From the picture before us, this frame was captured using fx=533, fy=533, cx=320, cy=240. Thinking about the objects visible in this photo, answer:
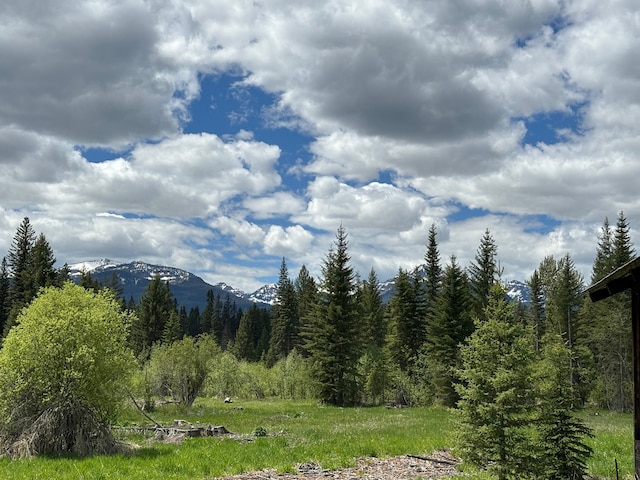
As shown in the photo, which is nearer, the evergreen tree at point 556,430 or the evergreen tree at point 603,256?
the evergreen tree at point 556,430

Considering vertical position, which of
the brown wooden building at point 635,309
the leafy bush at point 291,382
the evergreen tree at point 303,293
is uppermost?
the evergreen tree at point 303,293

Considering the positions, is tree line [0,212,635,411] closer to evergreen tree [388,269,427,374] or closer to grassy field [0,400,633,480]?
evergreen tree [388,269,427,374]

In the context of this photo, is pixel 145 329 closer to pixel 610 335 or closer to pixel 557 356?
pixel 610 335

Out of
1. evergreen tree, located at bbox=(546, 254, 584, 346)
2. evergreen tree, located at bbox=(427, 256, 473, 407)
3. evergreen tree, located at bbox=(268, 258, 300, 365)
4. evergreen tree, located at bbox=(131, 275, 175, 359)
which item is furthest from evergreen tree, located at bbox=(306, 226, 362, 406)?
evergreen tree, located at bbox=(131, 275, 175, 359)

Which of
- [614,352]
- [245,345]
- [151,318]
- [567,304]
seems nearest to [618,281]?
[614,352]

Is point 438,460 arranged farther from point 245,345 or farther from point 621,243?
point 245,345

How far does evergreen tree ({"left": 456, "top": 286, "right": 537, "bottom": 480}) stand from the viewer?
14.6 m

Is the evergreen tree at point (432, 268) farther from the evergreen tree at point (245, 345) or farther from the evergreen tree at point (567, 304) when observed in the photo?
the evergreen tree at point (245, 345)

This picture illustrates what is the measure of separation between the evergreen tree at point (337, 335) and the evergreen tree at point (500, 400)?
112ft

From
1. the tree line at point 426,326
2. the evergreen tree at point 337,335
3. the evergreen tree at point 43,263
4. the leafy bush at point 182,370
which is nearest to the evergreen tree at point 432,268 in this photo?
the tree line at point 426,326

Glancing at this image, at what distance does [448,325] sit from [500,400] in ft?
110

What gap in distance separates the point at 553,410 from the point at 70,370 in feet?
57.3

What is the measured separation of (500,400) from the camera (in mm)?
14523

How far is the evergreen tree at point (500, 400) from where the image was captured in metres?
14.6
